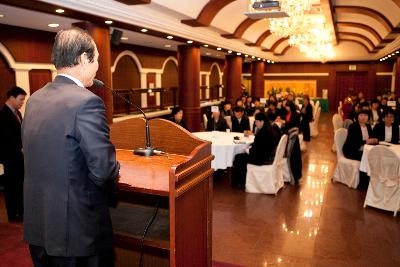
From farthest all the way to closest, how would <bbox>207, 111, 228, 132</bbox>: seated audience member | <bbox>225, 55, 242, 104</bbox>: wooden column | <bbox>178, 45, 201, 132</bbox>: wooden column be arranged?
<bbox>225, 55, 242, 104</bbox>: wooden column, <bbox>178, 45, 201, 132</bbox>: wooden column, <bbox>207, 111, 228, 132</bbox>: seated audience member

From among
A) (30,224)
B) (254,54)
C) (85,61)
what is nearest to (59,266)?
(30,224)

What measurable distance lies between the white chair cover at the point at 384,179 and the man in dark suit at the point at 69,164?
4.37 meters

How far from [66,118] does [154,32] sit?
6.85 m

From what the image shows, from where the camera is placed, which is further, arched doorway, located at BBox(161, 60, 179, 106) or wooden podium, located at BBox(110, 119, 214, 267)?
arched doorway, located at BBox(161, 60, 179, 106)

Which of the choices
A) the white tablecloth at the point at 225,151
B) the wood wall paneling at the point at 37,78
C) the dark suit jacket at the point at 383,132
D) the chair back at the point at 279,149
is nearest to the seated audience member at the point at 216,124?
the white tablecloth at the point at 225,151

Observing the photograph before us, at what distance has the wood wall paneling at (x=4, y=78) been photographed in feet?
24.7

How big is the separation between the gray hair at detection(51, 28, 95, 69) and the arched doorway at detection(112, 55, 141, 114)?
32.5 feet

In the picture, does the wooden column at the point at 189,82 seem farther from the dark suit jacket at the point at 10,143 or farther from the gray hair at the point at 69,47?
the gray hair at the point at 69,47

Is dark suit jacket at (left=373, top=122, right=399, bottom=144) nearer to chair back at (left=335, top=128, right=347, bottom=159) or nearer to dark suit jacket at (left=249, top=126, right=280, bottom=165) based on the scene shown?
chair back at (left=335, top=128, right=347, bottom=159)

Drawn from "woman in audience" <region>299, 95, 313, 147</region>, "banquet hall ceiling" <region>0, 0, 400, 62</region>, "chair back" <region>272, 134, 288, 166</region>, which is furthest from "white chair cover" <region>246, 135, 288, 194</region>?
"woman in audience" <region>299, 95, 313, 147</region>

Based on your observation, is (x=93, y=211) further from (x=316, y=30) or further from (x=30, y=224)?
(x=316, y=30)

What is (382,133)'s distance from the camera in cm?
637

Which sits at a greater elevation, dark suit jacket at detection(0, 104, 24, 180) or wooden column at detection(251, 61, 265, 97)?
wooden column at detection(251, 61, 265, 97)

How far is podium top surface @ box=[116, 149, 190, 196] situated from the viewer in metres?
1.63
